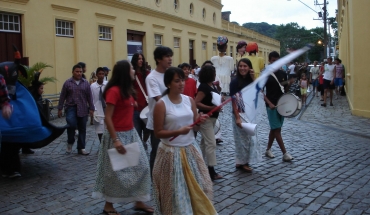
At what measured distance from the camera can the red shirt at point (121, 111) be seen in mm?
4680

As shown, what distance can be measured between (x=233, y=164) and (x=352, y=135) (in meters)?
4.21

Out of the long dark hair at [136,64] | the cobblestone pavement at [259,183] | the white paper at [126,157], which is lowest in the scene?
the cobblestone pavement at [259,183]

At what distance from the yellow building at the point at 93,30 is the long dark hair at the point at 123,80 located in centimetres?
692

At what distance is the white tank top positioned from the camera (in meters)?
4.13

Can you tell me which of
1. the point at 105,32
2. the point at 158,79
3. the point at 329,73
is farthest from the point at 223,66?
the point at 105,32

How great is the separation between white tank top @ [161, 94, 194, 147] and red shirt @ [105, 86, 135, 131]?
71 cm

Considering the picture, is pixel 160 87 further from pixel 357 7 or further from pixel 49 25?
pixel 49 25

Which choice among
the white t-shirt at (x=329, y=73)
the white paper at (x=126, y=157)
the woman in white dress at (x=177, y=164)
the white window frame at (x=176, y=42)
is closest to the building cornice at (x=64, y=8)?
the white t-shirt at (x=329, y=73)

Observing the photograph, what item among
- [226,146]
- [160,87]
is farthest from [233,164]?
[160,87]

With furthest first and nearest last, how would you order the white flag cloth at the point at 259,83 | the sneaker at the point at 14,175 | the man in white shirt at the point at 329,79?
1. the man in white shirt at the point at 329,79
2. the sneaker at the point at 14,175
3. the white flag cloth at the point at 259,83

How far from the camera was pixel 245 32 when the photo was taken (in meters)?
45.5

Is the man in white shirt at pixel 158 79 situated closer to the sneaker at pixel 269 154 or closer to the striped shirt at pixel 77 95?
the sneaker at pixel 269 154

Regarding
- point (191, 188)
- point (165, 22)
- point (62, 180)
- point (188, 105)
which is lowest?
point (62, 180)

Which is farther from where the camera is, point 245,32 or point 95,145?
point 245,32
